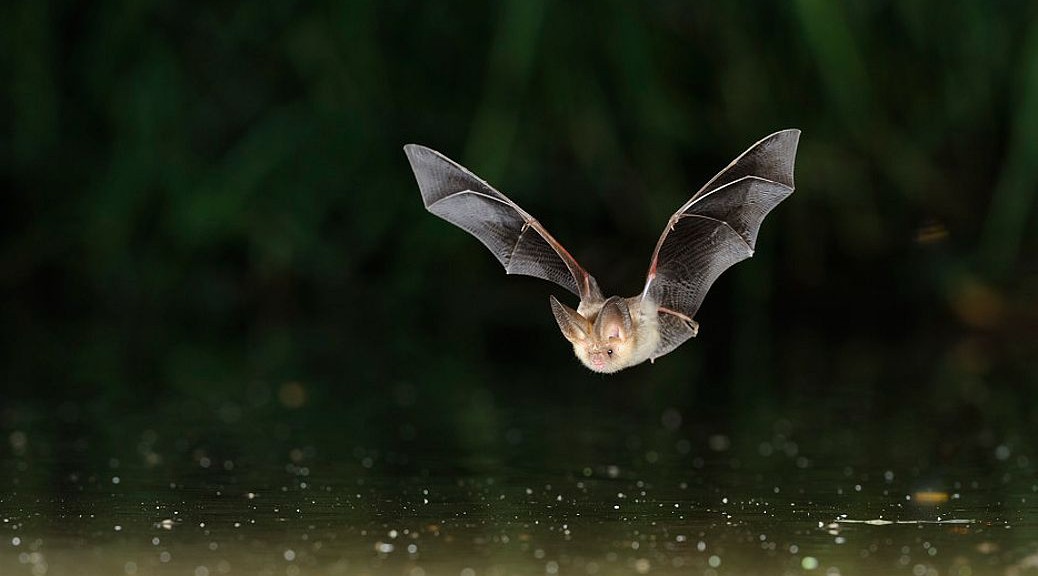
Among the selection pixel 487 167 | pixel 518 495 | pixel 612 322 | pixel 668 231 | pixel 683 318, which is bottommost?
pixel 518 495

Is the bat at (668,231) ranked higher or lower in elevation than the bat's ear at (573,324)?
higher

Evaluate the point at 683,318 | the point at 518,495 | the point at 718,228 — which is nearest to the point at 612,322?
the point at 683,318

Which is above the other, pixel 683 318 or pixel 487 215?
pixel 487 215

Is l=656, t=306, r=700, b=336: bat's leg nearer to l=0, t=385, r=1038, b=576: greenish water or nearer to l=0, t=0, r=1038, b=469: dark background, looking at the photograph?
l=0, t=385, r=1038, b=576: greenish water

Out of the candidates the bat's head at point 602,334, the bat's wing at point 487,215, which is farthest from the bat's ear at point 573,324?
the bat's wing at point 487,215

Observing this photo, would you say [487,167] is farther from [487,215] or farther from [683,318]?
[683,318]

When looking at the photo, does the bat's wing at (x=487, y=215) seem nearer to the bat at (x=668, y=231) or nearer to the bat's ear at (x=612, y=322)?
the bat at (x=668, y=231)

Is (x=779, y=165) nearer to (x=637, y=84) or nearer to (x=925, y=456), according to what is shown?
(x=925, y=456)

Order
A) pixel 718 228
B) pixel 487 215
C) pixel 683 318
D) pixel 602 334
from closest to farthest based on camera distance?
pixel 602 334 → pixel 683 318 → pixel 718 228 → pixel 487 215
